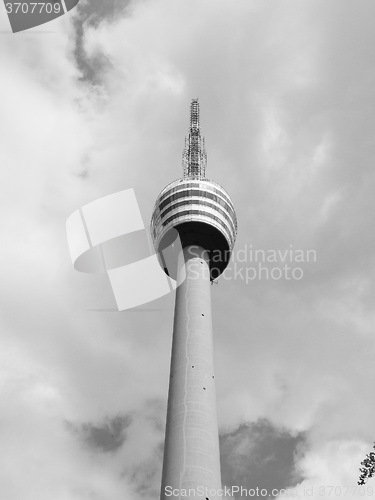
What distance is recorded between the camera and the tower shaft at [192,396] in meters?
54.1

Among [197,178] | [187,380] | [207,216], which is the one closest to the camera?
[187,380]

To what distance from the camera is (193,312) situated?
7175 centimetres

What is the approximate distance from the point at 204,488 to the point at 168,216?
156 ft

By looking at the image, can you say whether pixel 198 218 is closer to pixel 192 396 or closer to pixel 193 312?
pixel 193 312

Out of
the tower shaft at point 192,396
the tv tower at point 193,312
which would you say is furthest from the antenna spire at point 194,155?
the tower shaft at point 192,396

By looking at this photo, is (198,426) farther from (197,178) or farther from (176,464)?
(197,178)

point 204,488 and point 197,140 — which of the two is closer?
point 204,488

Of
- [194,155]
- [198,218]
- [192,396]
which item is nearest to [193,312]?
[192,396]

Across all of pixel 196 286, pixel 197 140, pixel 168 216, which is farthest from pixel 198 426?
pixel 197 140

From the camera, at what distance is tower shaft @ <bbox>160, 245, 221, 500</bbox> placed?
54.1 m

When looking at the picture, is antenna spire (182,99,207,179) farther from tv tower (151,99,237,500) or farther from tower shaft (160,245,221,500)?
tower shaft (160,245,221,500)

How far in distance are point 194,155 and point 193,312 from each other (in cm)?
4081

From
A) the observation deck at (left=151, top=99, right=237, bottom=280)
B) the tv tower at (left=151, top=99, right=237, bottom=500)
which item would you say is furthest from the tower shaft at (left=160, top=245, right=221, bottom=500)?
the observation deck at (left=151, top=99, right=237, bottom=280)

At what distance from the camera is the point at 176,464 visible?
180 feet
